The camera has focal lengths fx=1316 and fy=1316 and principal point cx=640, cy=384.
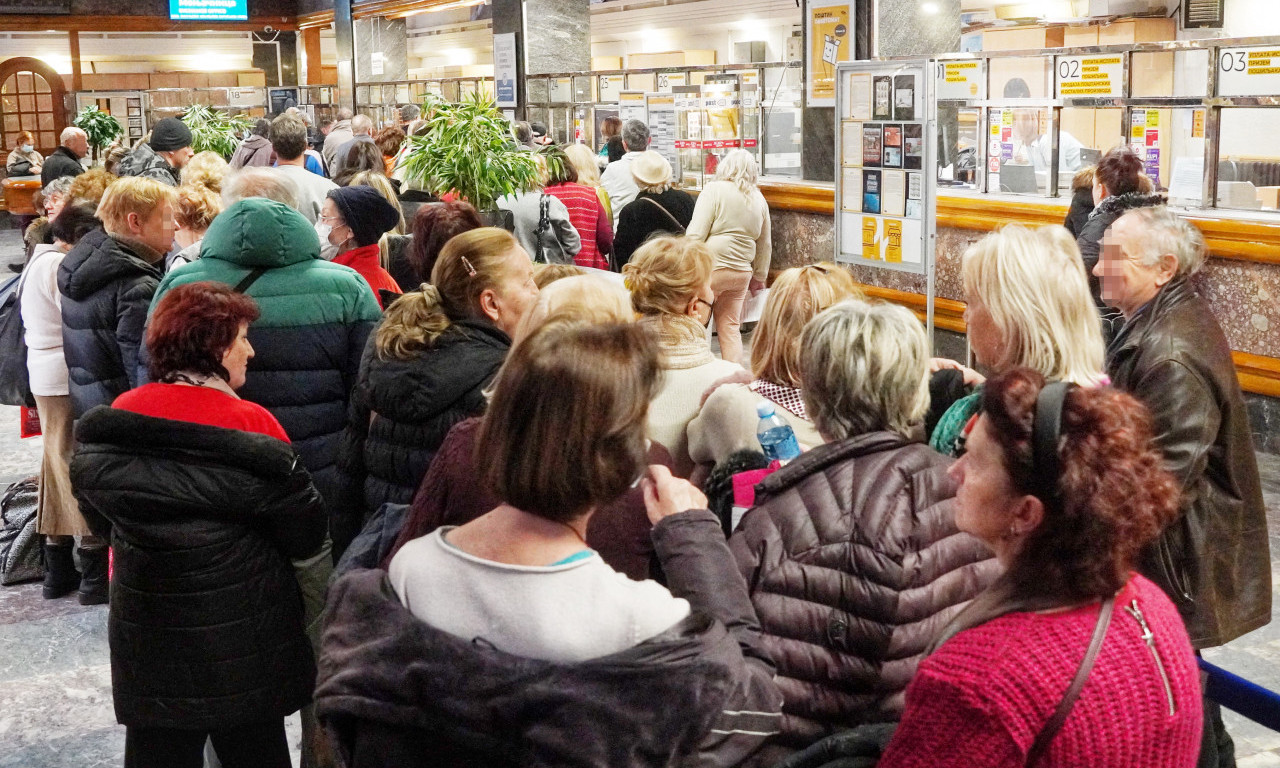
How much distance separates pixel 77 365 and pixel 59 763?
1.47m

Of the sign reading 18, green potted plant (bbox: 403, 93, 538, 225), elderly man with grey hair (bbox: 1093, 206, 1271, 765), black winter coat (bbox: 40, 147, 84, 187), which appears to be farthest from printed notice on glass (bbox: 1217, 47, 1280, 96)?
black winter coat (bbox: 40, 147, 84, 187)

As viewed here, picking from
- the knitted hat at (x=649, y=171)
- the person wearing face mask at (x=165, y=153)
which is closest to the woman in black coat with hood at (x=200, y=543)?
the knitted hat at (x=649, y=171)

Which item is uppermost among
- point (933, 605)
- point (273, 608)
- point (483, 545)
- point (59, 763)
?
point (483, 545)

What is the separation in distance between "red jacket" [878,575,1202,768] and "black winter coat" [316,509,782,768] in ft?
0.76

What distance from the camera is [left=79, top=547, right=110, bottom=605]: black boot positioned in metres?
4.82

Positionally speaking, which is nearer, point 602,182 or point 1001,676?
point 1001,676

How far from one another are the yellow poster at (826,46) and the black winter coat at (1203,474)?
245 inches

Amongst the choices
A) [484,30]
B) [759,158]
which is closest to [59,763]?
[759,158]

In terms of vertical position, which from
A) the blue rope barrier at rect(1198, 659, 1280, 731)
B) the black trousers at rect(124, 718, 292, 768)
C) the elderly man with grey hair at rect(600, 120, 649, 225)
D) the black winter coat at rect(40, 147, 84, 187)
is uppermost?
the black winter coat at rect(40, 147, 84, 187)

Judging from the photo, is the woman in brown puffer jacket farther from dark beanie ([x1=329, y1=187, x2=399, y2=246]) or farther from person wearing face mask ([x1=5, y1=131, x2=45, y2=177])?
person wearing face mask ([x1=5, y1=131, x2=45, y2=177])

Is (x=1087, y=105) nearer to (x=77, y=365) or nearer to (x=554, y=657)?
(x=77, y=365)

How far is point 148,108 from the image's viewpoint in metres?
19.9

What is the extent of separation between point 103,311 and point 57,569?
114cm

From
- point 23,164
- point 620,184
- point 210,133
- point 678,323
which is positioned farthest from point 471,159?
point 23,164
